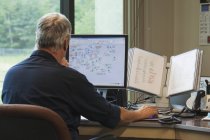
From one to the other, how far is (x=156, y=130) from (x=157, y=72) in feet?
1.60

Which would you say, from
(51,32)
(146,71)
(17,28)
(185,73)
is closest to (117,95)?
(146,71)

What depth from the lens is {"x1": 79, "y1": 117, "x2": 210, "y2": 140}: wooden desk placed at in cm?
204

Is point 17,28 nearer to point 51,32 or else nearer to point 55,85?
point 51,32

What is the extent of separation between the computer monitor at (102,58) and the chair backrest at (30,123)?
3.20 ft

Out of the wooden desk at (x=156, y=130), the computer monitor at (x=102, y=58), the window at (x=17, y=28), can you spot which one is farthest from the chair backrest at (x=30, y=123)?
the window at (x=17, y=28)

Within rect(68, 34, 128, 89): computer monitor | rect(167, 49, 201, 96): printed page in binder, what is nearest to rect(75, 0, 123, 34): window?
rect(68, 34, 128, 89): computer monitor

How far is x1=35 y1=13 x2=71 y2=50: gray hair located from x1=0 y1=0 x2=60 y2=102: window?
117 centimetres

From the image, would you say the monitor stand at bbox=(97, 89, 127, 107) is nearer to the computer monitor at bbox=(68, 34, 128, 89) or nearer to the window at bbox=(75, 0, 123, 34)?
the computer monitor at bbox=(68, 34, 128, 89)

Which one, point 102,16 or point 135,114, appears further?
point 102,16

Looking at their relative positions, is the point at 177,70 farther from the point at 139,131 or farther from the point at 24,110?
the point at 24,110

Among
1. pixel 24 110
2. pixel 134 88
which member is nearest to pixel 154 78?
pixel 134 88

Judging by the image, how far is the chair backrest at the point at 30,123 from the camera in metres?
1.48

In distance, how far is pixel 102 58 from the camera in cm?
251

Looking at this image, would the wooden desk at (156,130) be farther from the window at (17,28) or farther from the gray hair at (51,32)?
the window at (17,28)
